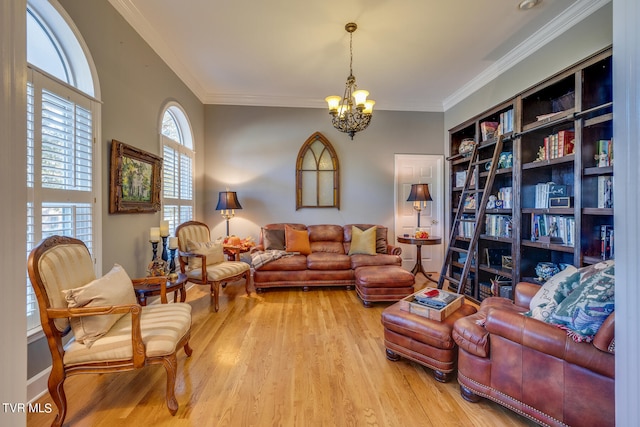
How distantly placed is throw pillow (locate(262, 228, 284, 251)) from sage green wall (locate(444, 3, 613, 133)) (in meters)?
3.53

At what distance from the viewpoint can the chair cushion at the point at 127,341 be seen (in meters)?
1.54

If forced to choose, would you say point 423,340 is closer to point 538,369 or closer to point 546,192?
point 538,369

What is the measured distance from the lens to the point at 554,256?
2.95 metres

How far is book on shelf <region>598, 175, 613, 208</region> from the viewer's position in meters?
2.17

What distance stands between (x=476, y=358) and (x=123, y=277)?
7.79 ft

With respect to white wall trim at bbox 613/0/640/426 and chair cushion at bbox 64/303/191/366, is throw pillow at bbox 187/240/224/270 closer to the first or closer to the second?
chair cushion at bbox 64/303/191/366

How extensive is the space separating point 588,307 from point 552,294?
365 millimetres

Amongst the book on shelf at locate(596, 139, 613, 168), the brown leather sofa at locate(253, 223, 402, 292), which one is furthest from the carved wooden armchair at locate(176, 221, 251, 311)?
the book on shelf at locate(596, 139, 613, 168)

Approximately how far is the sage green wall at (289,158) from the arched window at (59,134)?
2.48 metres

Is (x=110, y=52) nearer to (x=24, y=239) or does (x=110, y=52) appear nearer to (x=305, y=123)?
(x=24, y=239)

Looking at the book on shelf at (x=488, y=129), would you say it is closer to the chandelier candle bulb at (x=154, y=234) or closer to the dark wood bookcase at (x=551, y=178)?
the dark wood bookcase at (x=551, y=178)

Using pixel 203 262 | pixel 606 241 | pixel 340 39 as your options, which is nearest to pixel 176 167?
pixel 203 262

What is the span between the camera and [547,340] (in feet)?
4.51

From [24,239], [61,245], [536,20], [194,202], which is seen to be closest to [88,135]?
[61,245]
